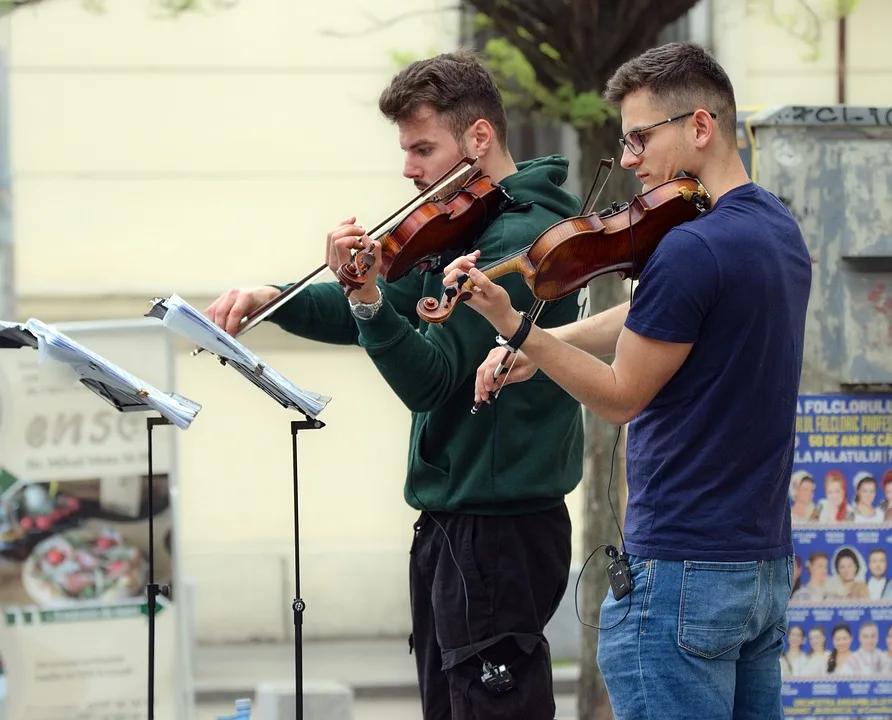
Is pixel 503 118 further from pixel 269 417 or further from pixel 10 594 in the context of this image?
pixel 269 417

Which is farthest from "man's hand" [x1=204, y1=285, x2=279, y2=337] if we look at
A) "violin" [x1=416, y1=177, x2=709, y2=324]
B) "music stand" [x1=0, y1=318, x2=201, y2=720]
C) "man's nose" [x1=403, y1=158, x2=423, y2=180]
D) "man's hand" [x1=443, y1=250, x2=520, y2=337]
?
"man's hand" [x1=443, y1=250, x2=520, y2=337]

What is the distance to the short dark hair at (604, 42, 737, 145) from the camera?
2.45 m

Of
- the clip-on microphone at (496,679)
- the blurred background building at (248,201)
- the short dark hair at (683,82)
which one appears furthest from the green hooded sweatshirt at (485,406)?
the blurred background building at (248,201)

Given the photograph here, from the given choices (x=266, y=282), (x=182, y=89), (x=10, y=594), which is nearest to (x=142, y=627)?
(x=10, y=594)

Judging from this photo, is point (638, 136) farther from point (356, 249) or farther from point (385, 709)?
point (385, 709)

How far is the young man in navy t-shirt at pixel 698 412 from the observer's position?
7.55 feet

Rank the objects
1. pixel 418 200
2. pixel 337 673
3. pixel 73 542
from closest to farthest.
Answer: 1. pixel 418 200
2. pixel 73 542
3. pixel 337 673

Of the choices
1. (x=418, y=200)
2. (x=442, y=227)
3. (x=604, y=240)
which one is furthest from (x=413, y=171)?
(x=604, y=240)

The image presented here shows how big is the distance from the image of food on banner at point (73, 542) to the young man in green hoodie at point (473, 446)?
1.35 meters

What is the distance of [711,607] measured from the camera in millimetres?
2320

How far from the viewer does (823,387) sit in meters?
3.90

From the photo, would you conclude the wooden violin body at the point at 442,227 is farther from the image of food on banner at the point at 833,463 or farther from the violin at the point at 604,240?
the image of food on banner at the point at 833,463

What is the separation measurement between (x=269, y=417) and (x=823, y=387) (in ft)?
12.0

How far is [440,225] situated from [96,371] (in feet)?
2.66
